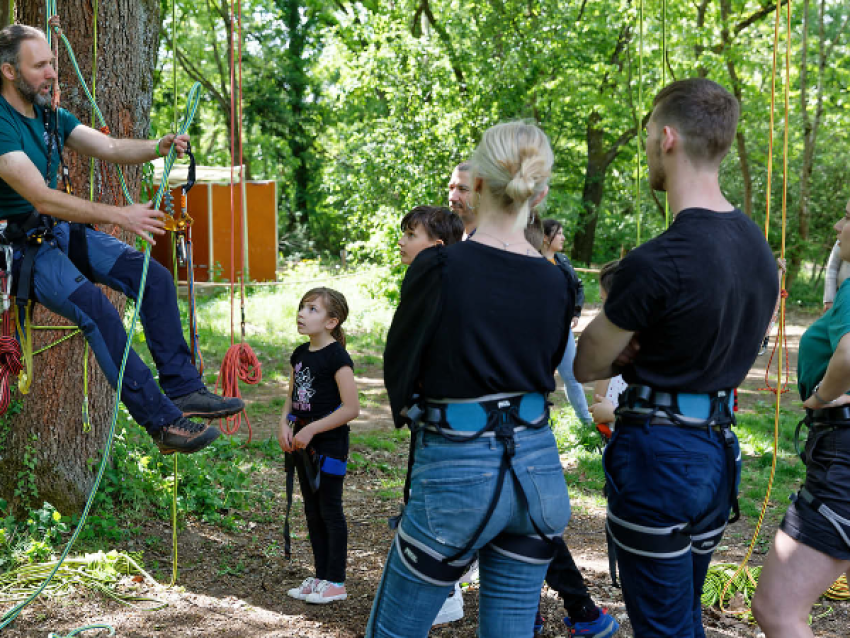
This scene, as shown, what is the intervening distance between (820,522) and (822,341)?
0.59 m

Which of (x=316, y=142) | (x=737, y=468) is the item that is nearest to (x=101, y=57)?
(x=737, y=468)

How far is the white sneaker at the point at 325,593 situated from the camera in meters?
3.98

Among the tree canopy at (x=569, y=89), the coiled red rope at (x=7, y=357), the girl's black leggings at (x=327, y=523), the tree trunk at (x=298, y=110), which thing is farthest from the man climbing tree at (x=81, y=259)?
the tree trunk at (x=298, y=110)

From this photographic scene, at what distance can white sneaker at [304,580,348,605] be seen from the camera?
3.98 m

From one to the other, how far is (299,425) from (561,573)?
1415mm

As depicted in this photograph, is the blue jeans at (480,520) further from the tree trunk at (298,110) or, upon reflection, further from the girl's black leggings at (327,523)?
the tree trunk at (298,110)

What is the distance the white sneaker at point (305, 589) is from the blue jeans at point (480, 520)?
1853 millimetres

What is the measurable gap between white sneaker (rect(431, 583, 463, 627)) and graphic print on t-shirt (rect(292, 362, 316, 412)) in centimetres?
111

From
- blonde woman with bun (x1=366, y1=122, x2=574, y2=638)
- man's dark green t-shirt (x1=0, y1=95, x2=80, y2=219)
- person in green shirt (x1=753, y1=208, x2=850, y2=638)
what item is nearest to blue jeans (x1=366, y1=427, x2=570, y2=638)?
blonde woman with bun (x1=366, y1=122, x2=574, y2=638)

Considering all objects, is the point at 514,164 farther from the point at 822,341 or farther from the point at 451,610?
the point at 451,610

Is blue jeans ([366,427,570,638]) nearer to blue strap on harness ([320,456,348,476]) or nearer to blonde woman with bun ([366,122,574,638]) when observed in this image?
blonde woman with bun ([366,122,574,638])

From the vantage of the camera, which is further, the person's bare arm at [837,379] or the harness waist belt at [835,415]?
the harness waist belt at [835,415]

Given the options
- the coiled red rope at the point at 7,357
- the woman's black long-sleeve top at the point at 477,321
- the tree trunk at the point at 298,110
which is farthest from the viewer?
the tree trunk at the point at 298,110

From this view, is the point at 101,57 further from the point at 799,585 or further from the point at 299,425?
the point at 799,585
